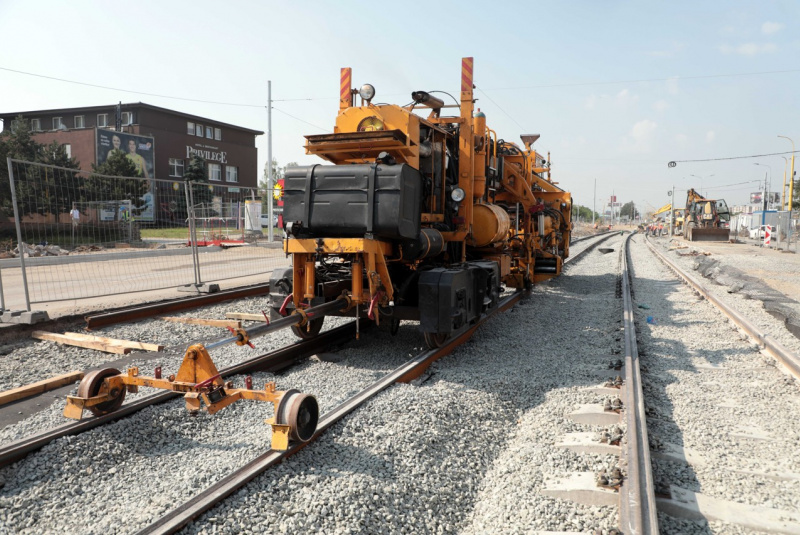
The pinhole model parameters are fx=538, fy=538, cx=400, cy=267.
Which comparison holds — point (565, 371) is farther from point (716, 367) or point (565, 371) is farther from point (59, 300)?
point (59, 300)

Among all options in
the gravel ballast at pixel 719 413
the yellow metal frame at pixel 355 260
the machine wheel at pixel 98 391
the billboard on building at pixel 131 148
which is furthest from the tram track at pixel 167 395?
the billboard on building at pixel 131 148

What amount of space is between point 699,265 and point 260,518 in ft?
62.0

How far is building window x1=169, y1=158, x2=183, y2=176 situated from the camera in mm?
44625

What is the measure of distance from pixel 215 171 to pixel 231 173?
2219 millimetres

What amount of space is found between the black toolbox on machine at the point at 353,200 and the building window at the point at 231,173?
154 feet

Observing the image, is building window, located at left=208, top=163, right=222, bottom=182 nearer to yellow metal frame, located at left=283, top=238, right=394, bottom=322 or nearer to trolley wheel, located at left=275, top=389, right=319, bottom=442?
yellow metal frame, located at left=283, top=238, right=394, bottom=322

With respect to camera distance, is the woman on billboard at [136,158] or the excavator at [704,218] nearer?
the excavator at [704,218]

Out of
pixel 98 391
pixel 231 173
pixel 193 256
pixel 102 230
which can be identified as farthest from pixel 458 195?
pixel 231 173

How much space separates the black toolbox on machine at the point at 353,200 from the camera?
18.2 feet

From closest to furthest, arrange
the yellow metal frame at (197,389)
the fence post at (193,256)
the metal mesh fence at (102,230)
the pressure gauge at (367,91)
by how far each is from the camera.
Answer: the yellow metal frame at (197,389) < the pressure gauge at (367,91) < the metal mesh fence at (102,230) < the fence post at (193,256)

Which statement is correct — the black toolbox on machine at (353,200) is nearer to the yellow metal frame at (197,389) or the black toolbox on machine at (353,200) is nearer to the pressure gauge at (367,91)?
the pressure gauge at (367,91)

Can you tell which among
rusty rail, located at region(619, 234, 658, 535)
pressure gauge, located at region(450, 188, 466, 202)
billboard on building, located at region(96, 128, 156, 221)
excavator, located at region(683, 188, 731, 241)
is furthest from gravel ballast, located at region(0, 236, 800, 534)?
billboard on building, located at region(96, 128, 156, 221)

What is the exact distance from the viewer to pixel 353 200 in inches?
224

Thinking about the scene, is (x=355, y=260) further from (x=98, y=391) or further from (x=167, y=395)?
(x=98, y=391)
